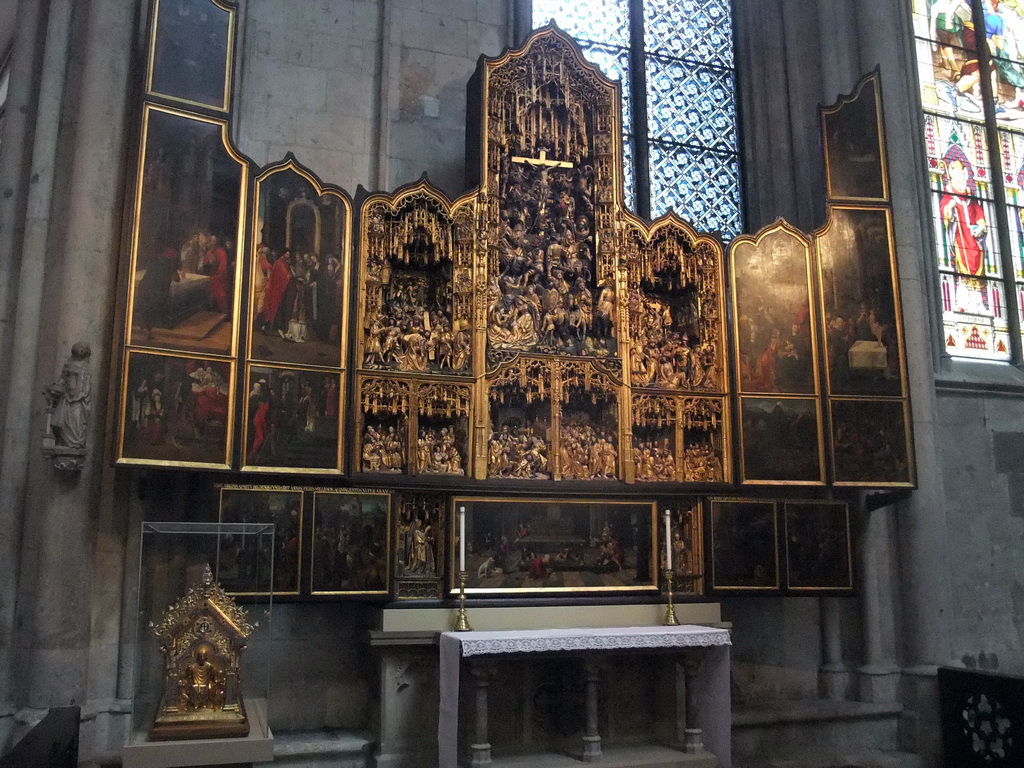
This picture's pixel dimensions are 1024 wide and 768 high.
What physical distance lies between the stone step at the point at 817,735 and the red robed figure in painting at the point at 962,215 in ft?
20.4

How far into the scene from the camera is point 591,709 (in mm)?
9391

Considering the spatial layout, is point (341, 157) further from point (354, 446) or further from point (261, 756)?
point (261, 756)

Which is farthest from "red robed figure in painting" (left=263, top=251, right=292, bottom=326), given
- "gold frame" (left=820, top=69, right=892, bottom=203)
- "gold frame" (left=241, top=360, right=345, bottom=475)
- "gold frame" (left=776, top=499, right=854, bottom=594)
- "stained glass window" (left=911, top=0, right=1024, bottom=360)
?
"stained glass window" (left=911, top=0, right=1024, bottom=360)

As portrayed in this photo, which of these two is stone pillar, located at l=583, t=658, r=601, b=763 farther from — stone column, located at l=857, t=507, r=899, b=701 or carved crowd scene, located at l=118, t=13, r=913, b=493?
stone column, located at l=857, t=507, r=899, b=701

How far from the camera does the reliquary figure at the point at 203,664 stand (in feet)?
24.6

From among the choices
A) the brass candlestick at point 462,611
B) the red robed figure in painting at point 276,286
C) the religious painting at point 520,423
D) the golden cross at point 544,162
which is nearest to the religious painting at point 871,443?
the religious painting at point 520,423

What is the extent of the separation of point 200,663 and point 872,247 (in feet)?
27.1

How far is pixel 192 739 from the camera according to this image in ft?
24.2

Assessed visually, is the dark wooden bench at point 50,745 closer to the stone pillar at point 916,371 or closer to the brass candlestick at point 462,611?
the brass candlestick at point 462,611

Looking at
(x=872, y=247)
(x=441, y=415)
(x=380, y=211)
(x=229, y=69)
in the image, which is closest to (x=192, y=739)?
(x=441, y=415)

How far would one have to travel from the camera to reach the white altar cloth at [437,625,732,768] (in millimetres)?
8797

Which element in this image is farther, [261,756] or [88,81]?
[88,81]

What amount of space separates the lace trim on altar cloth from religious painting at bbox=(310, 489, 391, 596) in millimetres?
1064

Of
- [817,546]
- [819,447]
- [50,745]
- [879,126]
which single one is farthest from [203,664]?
[879,126]
